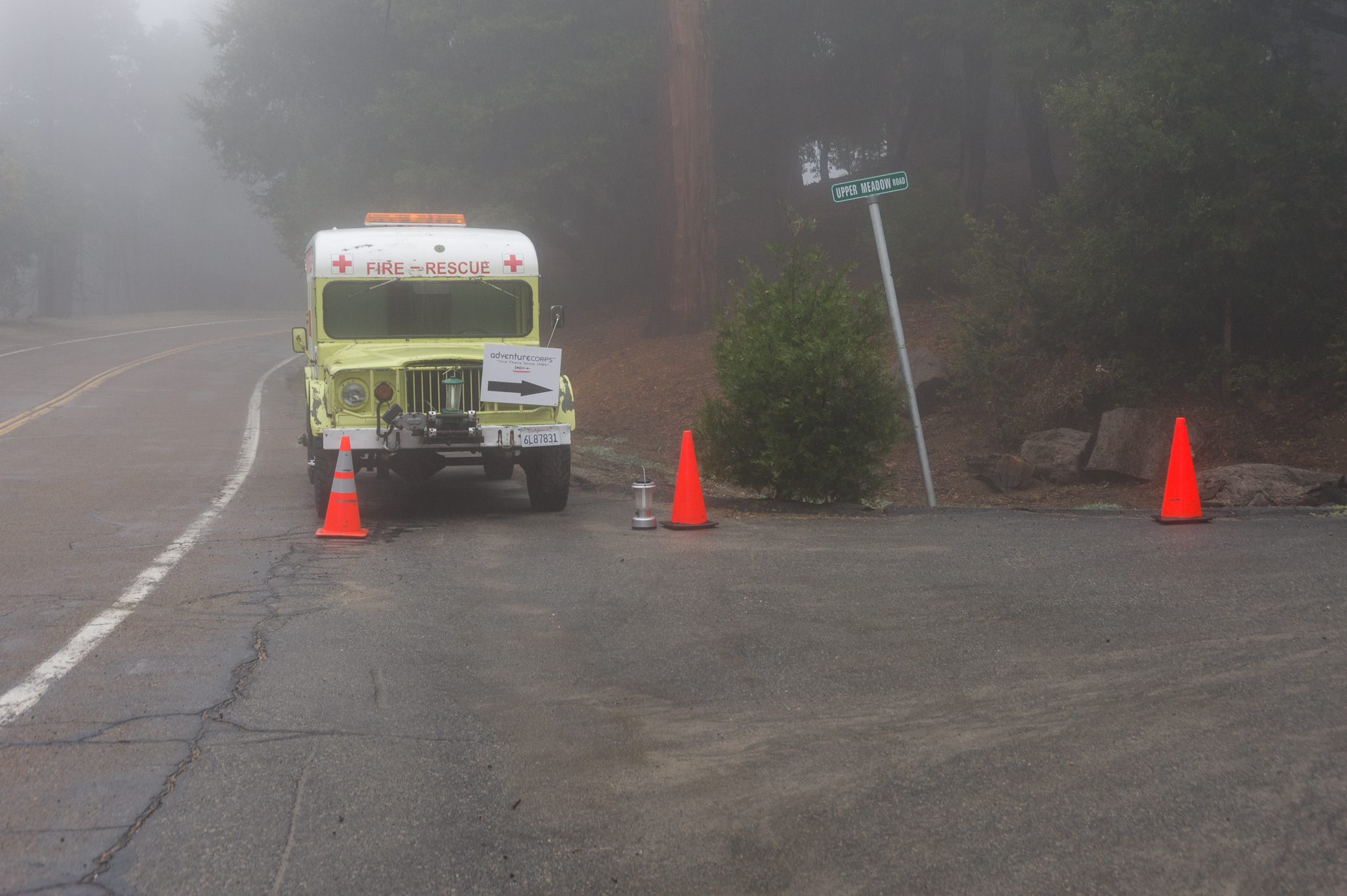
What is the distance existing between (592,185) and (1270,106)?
1729cm

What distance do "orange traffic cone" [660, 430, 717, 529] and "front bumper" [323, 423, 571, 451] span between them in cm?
156

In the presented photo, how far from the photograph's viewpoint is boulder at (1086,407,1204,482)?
13969 millimetres

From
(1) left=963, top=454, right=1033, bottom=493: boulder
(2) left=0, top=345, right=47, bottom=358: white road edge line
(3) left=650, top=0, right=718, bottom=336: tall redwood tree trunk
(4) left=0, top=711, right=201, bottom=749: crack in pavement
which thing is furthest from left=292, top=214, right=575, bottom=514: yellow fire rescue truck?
(2) left=0, top=345, right=47, bottom=358: white road edge line

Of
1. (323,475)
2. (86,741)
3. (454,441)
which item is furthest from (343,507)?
(86,741)

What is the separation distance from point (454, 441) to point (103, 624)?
3.89m

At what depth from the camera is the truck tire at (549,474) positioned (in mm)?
10281

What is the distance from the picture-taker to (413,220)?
11852mm

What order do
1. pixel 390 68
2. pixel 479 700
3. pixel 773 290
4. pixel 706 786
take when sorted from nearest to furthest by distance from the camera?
pixel 706 786 → pixel 479 700 → pixel 773 290 → pixel 390 68

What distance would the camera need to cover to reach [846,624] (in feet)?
19.7

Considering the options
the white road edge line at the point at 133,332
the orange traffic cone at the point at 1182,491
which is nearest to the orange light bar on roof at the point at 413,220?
the orange traffic cone at the point at 1182,491

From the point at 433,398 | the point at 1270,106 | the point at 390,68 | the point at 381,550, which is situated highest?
the point at 390,68

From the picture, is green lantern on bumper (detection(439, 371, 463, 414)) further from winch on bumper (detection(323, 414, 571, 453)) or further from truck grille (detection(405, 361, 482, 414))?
winch on bumper (detection(323, 414, 571, 453))

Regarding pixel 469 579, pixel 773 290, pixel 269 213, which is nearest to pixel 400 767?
pixel 469 579

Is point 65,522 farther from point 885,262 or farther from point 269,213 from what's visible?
point 269,213
